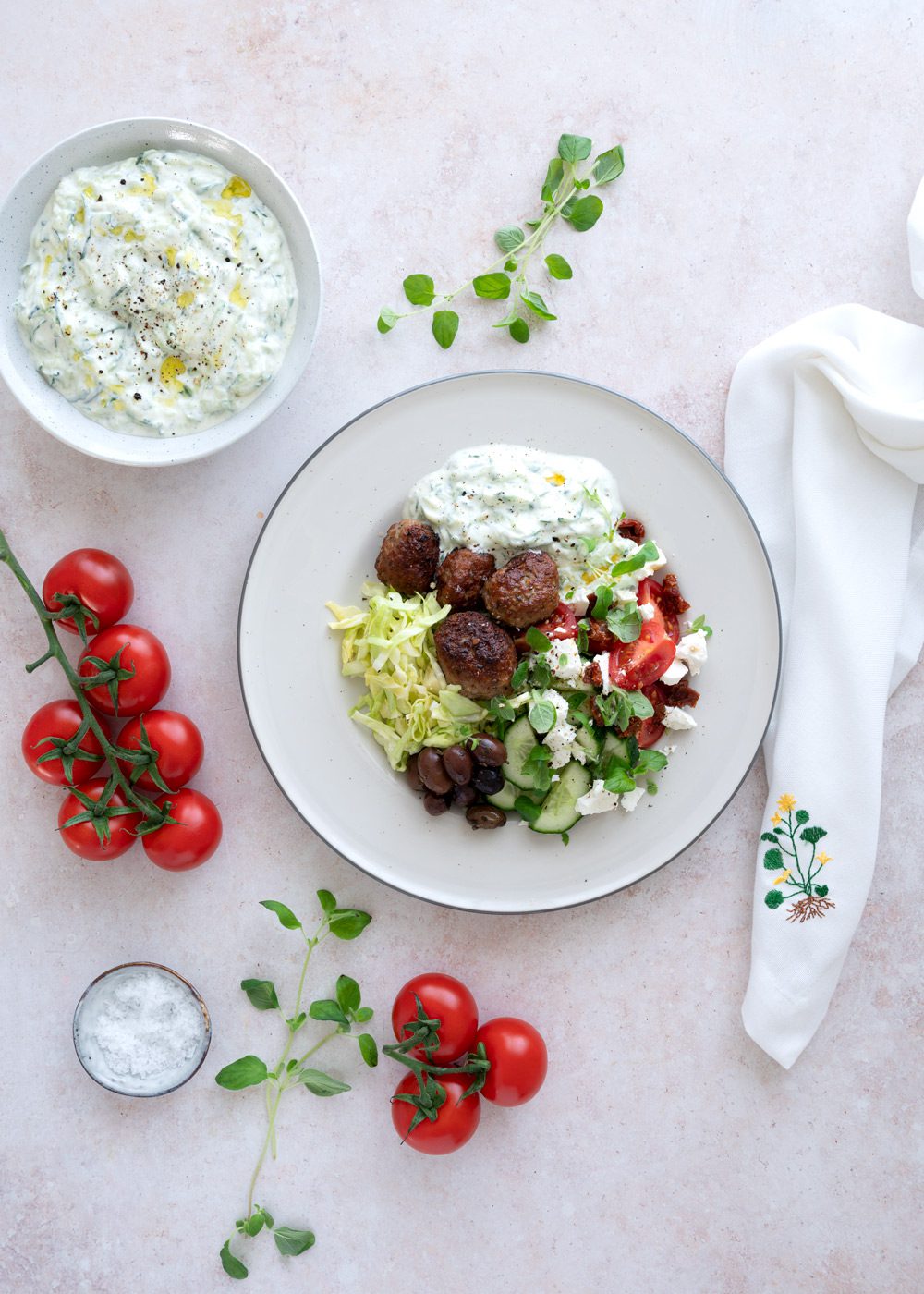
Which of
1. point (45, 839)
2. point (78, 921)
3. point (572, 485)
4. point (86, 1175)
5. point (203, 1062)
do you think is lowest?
point (86, 1175)

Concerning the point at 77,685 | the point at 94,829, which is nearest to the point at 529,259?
the point at 77,685

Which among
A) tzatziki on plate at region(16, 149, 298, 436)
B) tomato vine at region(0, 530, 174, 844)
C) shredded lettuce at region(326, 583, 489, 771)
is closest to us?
tzatziki on plate at region(16, 149, 298, 436)

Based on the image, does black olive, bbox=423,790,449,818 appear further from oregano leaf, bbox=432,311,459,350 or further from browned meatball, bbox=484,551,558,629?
oregano leaf, bbox=432,311,459,350

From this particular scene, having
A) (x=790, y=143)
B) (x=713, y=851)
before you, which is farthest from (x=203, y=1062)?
(x=790, y=143)

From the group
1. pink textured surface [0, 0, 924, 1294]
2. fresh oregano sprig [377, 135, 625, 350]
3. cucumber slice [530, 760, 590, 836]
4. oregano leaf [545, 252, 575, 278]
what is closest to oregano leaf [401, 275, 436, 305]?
fresh oregano sprig [377, 135, 625, 350]

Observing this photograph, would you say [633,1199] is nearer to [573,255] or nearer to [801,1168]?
[801,1168]

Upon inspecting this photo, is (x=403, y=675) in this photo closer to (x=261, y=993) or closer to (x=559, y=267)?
(x=261, y=993)

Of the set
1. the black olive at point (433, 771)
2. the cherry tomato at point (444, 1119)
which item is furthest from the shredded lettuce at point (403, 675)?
the cherry tomato at point (444, 1119)
